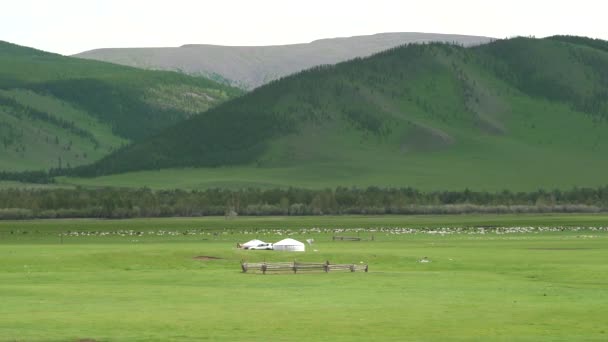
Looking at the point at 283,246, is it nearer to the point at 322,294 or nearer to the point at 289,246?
the point at 289,246

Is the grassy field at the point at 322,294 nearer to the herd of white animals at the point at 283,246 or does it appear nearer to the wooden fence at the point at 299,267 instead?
the wooden fence at the point at 299,267

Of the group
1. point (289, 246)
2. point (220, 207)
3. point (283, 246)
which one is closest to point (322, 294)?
point (289, 246)

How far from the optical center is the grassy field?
143 feet

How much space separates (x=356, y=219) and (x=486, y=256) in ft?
275

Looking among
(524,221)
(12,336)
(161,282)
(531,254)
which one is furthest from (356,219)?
(12,336)

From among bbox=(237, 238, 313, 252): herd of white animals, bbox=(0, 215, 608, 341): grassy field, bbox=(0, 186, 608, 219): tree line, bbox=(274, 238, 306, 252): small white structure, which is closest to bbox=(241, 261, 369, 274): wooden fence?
bbox=(0, 215, 608, 341): grassy field

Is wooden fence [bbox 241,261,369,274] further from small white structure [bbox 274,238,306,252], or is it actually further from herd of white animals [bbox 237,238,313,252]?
small white structure [bbox 274,238,306,252]

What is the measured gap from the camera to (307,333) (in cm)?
4303

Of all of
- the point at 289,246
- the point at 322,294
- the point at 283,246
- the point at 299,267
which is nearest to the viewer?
the point at 322,294

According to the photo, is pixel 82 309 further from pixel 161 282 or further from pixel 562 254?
pixel 562 254

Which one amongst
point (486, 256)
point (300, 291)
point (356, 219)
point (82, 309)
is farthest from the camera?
point (356, 219)

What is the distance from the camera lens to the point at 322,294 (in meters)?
58.3

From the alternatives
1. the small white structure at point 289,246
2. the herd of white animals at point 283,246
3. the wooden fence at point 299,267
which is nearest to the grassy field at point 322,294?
the wooden fence at point 299,267

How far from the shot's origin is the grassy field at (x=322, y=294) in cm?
4362
